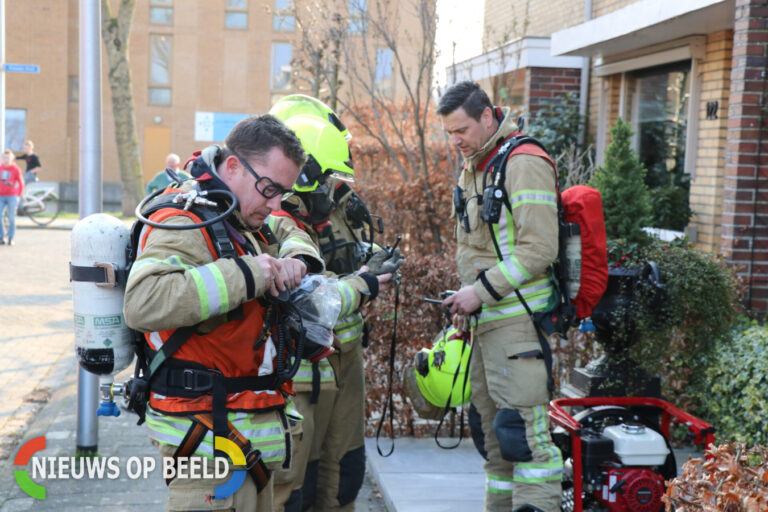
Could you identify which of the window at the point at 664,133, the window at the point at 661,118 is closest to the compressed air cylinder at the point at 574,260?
the window at the point at 664,133

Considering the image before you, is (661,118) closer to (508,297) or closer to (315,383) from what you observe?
(508,297)

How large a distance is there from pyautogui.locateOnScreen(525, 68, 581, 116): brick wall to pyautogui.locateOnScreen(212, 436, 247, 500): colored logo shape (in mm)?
8892

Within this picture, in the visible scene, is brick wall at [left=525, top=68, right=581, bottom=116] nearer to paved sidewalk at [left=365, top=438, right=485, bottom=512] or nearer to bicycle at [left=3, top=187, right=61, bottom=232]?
paved sidewalk at [left=365, top=438, right=485, bottom=512]

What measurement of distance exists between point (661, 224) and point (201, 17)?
1241 inches

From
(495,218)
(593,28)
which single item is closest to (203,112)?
(593,28)

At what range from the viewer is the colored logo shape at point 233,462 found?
109 inches

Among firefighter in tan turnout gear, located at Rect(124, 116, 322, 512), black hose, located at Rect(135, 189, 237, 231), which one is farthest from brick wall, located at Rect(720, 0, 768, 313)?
black hose, located at Rect(135, 189, 237, 231)

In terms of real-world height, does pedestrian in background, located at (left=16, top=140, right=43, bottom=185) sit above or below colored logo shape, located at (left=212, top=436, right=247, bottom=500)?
above

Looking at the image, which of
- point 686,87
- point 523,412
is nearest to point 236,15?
point 686,87

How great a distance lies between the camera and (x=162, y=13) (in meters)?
36.0

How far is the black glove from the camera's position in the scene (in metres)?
3.78

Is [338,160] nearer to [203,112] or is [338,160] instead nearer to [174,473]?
[174,473]

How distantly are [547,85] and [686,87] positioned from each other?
8.59 ft

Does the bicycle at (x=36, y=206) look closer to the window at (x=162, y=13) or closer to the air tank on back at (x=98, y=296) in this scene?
the window at (x=162, y=13)
